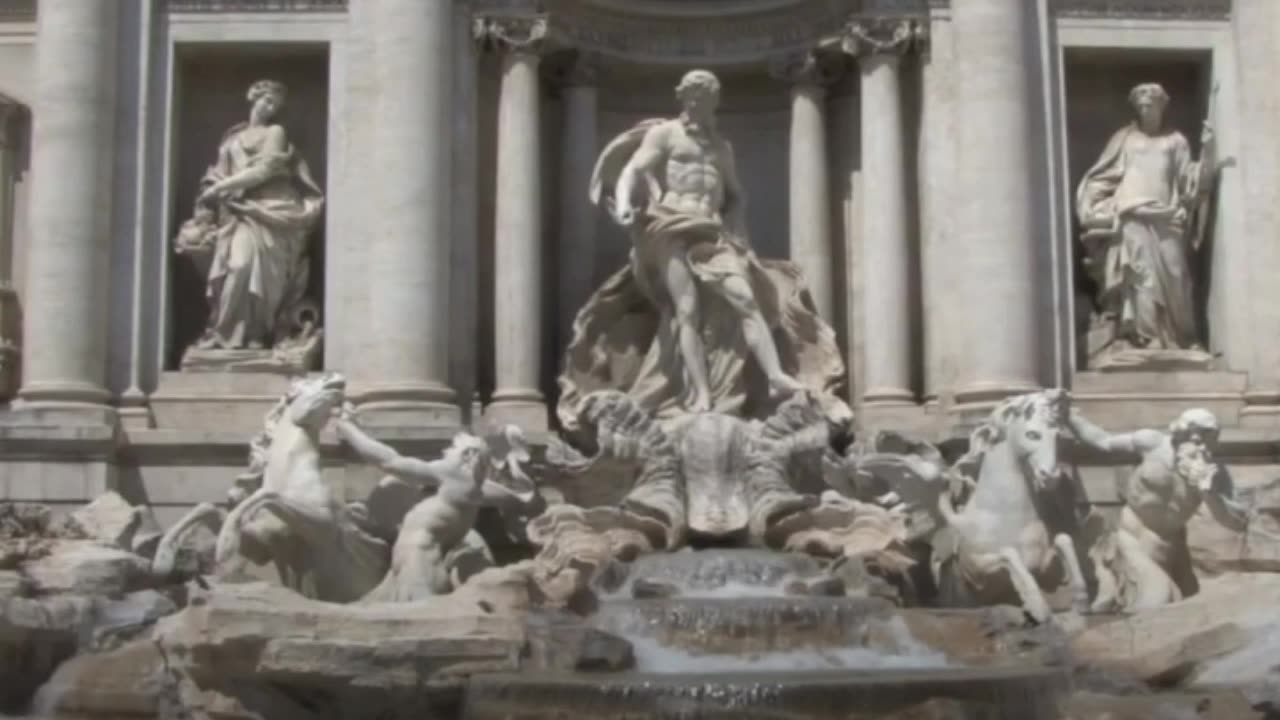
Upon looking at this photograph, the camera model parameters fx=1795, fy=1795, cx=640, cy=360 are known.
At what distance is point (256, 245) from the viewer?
1883cm

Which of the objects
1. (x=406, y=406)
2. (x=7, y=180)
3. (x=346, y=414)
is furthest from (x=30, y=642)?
(x=7, y=180)

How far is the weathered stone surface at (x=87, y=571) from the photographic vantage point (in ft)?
48.7

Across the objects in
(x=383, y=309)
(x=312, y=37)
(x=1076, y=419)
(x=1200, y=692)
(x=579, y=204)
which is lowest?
(x=1200, y=692)

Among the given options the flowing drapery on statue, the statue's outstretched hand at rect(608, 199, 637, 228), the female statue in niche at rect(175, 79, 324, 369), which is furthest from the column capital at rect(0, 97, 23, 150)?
the statue's outstretched hand at rect(608, 199, 637, 228)

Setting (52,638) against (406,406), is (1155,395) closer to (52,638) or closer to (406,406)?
(406,406)

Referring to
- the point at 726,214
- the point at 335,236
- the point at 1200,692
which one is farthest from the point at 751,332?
the point at 1200,692

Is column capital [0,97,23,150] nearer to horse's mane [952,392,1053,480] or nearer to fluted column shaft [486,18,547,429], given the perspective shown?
fluted column shaft [486,18,547,429]

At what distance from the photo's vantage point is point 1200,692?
12.3 metres

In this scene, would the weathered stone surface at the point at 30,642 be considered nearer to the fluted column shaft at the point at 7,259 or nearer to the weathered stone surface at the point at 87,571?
the weathered stone surface at the point at 87,571

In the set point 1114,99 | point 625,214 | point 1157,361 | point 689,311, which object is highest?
point 1114,99

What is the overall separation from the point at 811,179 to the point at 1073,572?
679cm

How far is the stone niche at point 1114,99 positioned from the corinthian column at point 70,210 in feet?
34.3

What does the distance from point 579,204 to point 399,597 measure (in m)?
6.99

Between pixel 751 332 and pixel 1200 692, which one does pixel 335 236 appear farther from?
pixel 1200 692
